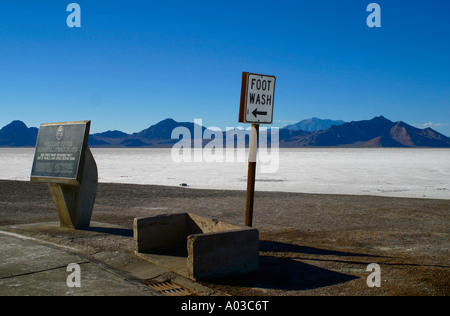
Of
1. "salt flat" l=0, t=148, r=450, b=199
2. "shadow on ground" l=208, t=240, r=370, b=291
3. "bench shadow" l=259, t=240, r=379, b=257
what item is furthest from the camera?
"salt flat" l=0, t=148, r=450, b=199

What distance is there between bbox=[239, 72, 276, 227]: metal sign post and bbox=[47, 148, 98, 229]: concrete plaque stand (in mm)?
3309

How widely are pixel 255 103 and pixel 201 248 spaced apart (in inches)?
85.5

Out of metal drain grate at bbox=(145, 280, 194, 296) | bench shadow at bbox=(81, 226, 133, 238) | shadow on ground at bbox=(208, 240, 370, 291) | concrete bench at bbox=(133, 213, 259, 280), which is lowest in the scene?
metal drain grate at bbox=(145, 280, 194, 296)

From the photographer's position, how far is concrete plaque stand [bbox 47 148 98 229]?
7696 millimetres

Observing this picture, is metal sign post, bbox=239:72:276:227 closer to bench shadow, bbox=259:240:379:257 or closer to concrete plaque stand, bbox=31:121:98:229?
bench shadow, bbox=259:240:379:257

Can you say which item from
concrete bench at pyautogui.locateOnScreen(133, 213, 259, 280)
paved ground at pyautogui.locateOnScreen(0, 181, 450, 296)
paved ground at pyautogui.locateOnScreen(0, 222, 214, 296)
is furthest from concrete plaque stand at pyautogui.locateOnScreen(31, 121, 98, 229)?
concrete bench at pyautogui.locateOnScreen(133, 213, 259, 280)

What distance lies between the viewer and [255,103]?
5.84 m

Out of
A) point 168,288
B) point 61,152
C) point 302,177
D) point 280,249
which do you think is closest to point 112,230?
point 61,152

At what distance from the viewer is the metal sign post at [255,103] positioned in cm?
573

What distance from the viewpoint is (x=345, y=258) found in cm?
585

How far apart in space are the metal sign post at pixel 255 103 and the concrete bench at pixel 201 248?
0.97 meters
